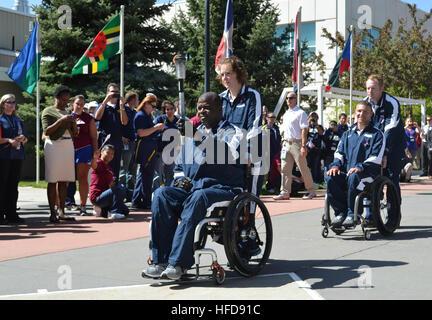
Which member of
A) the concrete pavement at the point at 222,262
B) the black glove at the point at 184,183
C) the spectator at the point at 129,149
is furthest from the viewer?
the spectator at the point at 129,149

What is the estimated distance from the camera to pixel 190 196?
532 cm

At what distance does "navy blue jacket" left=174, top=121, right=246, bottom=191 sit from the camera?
18.4 ft

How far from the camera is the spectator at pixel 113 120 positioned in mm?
10914

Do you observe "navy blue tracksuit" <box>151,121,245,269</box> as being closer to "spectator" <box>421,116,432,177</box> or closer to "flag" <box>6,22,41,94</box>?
"flag" <box>6,22,41,94</box>

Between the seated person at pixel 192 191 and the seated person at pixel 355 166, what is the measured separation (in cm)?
234

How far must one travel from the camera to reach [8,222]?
9352mm

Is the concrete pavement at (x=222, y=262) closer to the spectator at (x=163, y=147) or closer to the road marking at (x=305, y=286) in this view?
the road marking at (x=305, y=286)

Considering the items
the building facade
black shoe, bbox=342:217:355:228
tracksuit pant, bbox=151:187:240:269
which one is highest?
the building facade

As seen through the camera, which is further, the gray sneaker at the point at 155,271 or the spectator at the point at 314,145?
the spectator at the point at 314,145

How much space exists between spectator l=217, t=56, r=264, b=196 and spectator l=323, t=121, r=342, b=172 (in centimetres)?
1048

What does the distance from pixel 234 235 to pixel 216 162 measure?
0.70 metres

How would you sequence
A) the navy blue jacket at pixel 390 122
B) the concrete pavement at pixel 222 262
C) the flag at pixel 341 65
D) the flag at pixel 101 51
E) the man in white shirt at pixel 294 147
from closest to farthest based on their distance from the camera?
the concrete pavement at pixel 222 262 < the navy blue jacket at pixel 390 122 < the man in white shirt at pixel 294 147 < the flag at pixel 101 51 < the flag at pixel 341 65

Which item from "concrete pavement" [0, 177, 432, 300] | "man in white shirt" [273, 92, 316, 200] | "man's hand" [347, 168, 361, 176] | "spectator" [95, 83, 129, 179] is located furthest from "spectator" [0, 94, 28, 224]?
"man in white shirt" [273, 92, 316, 200]

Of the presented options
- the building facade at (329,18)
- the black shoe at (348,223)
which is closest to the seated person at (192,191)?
the black shoe at (348,223)
